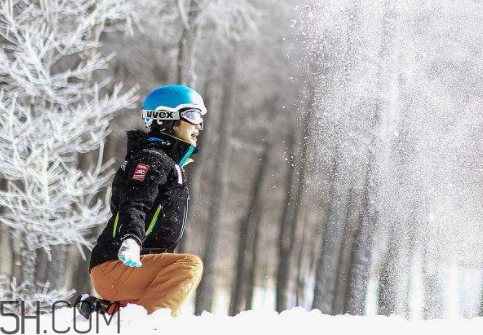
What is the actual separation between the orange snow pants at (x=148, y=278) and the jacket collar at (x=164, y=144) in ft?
2.04

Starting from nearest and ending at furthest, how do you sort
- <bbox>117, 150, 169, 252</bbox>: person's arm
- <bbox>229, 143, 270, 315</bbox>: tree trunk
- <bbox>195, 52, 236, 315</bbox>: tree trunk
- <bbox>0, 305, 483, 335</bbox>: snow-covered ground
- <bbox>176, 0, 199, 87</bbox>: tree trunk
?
<bbox>0, 305, 483, 335</bbox>: snow-covered ground < <bbox>117, 150, 169, 252</bbox>: person's arm < <bbox>176, 0, 199, 87</bbox>: tree trunk < <bbox>195, 52, 236, 315</bbox>: tree trunk < <bbox>229, 143, 270, 315</bbox>: tree trunk

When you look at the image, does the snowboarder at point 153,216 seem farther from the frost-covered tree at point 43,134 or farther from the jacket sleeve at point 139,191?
the frost-covered tree at point 43,134

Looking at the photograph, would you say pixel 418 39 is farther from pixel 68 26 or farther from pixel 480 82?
pixel 68 26

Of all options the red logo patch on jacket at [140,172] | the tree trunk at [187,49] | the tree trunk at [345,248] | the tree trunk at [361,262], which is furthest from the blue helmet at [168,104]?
the tree trunk at [345,248]

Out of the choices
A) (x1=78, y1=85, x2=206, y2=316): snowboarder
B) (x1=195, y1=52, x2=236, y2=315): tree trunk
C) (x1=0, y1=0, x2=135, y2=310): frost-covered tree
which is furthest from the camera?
Result: (x1=195, y1=52, x2=236, y2=315): tree trunk

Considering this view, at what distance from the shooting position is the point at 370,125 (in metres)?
18.5

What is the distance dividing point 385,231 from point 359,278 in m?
3.96

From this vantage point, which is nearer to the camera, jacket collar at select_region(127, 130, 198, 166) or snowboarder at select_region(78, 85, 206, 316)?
snowboarder at select_region(78, 85, 206, 316)

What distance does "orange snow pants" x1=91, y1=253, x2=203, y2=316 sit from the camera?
4062 millimetres

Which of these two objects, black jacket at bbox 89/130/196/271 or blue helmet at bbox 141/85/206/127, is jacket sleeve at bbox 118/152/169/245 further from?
blue helmet at bbox 141/85/206/127

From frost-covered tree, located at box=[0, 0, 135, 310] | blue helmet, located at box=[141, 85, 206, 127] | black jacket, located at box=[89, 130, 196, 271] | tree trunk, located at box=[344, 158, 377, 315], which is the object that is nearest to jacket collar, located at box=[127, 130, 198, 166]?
black jacket, located at box=[89, 130, 196, 271]

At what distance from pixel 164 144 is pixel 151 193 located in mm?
427

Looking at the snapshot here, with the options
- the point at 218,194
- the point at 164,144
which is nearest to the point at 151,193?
the point at 164,144

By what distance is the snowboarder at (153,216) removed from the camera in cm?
403
